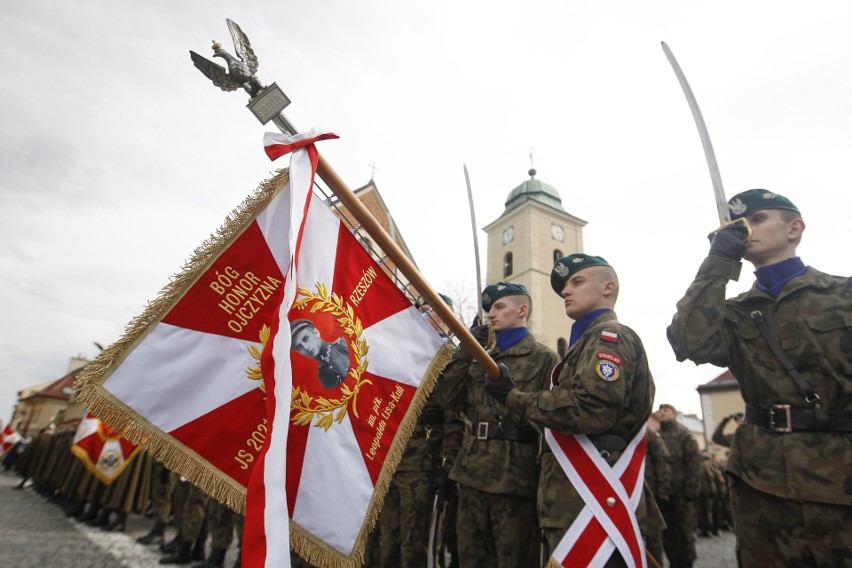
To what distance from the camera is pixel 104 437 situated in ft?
25.7

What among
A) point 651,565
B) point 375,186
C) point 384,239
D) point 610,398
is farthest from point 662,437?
point 375,186

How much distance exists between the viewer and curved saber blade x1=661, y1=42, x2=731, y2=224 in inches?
92.2

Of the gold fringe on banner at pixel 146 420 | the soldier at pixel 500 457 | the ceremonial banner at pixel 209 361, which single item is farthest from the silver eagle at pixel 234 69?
the soldier at pixel 500 457

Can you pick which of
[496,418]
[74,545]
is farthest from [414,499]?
[74,545]

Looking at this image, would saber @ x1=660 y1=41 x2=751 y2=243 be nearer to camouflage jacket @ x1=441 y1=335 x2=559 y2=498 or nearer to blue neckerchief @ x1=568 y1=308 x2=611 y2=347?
blue neckerchief @ x1=568 y1=308 x2=611 y2=347

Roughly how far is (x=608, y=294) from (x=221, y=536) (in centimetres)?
493

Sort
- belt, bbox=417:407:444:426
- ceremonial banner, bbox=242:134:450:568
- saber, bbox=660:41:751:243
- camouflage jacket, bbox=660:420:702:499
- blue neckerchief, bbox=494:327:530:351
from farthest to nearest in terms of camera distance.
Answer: camouflage jacket, bbox=660:420:702:499
belt, bbox=417:407:444:426
blue neckerchief, bbox=494:327:530:351
saber, bbox=660:41:751:243
ceremonial banner, bbox=242:134:450:568

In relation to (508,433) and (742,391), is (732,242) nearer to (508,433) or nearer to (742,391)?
(742,391)

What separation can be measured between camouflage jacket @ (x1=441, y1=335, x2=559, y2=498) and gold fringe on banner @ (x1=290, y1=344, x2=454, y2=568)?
27.1 inches

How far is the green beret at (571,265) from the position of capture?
2984mm

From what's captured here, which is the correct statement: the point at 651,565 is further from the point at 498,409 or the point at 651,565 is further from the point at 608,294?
the point at 608,294

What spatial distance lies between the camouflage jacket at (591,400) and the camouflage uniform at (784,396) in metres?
0.32

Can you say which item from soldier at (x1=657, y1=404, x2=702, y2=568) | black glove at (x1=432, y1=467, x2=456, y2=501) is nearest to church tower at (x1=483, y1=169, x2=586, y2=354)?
soldier at (x1=657, y1=404, x2=702, y2=568)

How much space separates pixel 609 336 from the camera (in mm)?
2521
